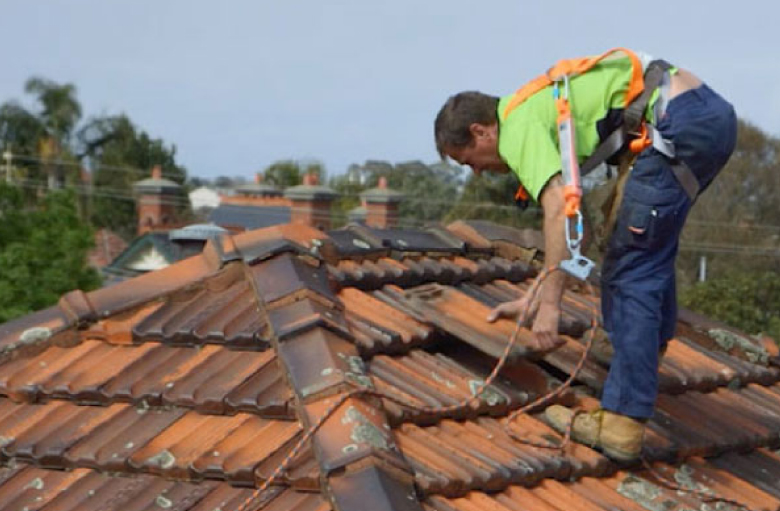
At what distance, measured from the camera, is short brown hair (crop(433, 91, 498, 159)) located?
161 inches

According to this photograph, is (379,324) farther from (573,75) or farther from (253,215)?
(253,215)

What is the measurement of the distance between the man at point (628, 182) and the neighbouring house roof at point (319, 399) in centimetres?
18

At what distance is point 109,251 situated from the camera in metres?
38.0

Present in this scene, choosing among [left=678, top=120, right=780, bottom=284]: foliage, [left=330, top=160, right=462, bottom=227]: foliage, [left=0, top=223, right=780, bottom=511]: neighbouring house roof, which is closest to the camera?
[left=0, top=223, right=780, bottom=511]: neighbouring house roof

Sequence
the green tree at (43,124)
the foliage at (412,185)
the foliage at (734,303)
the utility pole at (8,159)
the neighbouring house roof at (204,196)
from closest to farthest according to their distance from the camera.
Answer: the foliage at (734,303), the foliage at (412,185), the utility pole at (8,159), the green tree at (43,124), the neighbouring house roof at (204,196)

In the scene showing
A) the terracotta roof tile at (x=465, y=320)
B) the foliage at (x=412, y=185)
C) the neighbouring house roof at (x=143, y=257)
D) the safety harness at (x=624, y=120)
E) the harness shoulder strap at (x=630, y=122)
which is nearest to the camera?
the safety harness at (x=624, y=120)

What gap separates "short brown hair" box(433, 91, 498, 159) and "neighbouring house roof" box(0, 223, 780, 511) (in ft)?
2.10

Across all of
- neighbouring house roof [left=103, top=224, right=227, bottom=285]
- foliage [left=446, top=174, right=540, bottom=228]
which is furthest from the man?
foliage [left=446, top=174, right=540, bottom=228]

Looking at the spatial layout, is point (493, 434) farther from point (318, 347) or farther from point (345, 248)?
point (345, 248)

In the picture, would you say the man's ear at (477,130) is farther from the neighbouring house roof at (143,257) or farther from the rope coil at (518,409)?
the neighbouring house roof at (143,257)

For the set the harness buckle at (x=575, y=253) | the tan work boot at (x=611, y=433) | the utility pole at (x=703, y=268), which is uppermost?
the harness buckle at (x=575, y=253)

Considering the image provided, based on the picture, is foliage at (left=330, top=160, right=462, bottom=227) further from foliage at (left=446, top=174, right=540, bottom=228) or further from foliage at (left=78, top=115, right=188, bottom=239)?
foliage at (left=78, top=115, right=188, bottom=239)

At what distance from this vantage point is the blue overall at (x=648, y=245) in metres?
4.11

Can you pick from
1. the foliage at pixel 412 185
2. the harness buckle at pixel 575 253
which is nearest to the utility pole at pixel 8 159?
the foliage at pixel 412 185
